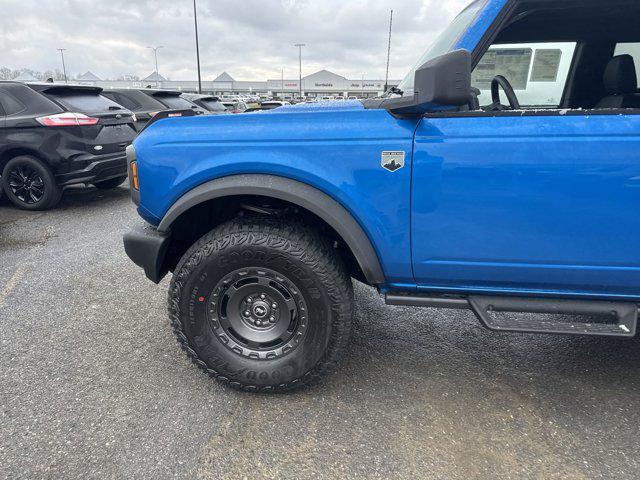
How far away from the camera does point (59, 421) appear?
2125 millimetres

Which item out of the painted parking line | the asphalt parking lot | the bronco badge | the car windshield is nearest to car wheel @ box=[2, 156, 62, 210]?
the painted parking line

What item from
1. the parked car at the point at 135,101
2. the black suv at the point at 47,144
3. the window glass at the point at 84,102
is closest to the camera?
the black suv at the point at 47,144

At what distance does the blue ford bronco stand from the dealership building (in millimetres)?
51458

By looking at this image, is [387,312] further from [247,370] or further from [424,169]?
[424,169]

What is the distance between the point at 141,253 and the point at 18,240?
3537mm

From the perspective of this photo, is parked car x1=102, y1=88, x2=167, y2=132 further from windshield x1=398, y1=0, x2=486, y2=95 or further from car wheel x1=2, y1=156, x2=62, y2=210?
windshield x1=398, y1=0, x2=486, y2=95

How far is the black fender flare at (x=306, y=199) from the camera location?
2039mm

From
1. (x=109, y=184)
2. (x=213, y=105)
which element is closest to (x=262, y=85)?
(x=213, y=105)

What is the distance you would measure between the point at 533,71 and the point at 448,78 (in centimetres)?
177

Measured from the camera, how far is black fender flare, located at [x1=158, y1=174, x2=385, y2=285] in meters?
2.04

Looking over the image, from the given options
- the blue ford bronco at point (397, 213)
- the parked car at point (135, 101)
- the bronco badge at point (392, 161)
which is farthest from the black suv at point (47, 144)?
the bronco badge at point (392, 161)

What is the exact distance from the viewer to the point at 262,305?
229 centimetres

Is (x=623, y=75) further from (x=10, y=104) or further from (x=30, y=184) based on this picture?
(x=10, y=104)

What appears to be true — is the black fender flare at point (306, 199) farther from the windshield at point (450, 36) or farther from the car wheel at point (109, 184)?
the car wheel at point (109, 184)
